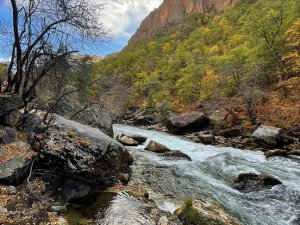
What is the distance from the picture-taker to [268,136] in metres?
20.2

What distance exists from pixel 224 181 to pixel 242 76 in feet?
67.5

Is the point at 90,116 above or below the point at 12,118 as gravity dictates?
below

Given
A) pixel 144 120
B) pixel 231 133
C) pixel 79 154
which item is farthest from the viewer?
pixel 144 120

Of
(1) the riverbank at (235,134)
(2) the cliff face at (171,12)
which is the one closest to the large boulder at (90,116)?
(1) the riverbank at (235,134)

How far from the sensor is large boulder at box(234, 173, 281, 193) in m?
11.9

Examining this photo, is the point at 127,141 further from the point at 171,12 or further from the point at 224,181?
the point at 171,12

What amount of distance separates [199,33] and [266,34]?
4462 centimetres

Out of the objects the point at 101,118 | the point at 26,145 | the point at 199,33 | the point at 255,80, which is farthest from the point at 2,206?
the point at 199,33

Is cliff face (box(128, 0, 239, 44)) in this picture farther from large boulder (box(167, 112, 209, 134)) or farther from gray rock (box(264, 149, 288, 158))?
gray rock (box(264, 149, 288, 158))

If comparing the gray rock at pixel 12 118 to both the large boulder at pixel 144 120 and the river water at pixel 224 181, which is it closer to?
the river water at pixel 224 181

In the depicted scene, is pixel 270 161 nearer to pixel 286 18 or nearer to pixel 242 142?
pixel 242 142

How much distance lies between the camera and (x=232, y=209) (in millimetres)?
9797

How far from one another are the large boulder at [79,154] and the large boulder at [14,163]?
43 cm

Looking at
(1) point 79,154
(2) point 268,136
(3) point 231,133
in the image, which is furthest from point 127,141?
(1) point 79,154
